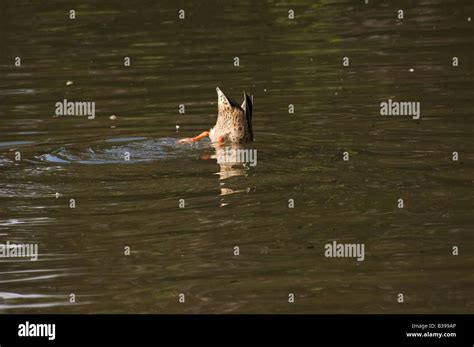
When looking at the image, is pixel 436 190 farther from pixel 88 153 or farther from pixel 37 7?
pixel 37 7

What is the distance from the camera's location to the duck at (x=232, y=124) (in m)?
12.7

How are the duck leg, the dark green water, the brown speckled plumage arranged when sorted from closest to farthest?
the dark green water, the brown speckled plumage, the duck leg

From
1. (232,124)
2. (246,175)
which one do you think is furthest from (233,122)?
(246,175)

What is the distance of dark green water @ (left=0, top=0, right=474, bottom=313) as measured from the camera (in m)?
8.36

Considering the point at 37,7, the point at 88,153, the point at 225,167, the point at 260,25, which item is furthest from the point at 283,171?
the point at 37,7

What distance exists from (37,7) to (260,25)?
5.51 m

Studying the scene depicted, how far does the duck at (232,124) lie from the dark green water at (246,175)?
164 mm

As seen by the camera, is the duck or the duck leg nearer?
the duck

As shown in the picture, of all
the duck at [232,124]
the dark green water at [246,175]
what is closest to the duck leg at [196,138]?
the duck at [232,124]

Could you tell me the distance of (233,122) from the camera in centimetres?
1278

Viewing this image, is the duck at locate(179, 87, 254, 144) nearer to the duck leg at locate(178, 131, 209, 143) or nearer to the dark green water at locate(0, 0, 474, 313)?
the duck leg at locate(178, 131, 209, 143)

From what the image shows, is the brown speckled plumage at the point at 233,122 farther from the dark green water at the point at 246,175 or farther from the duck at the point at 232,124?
the dark green water at the point at 246,175

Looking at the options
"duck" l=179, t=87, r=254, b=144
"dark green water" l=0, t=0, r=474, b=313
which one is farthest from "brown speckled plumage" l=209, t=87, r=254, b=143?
"dark green water" l=0, t=0, r=474, b=313

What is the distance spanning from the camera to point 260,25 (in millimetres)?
21516
